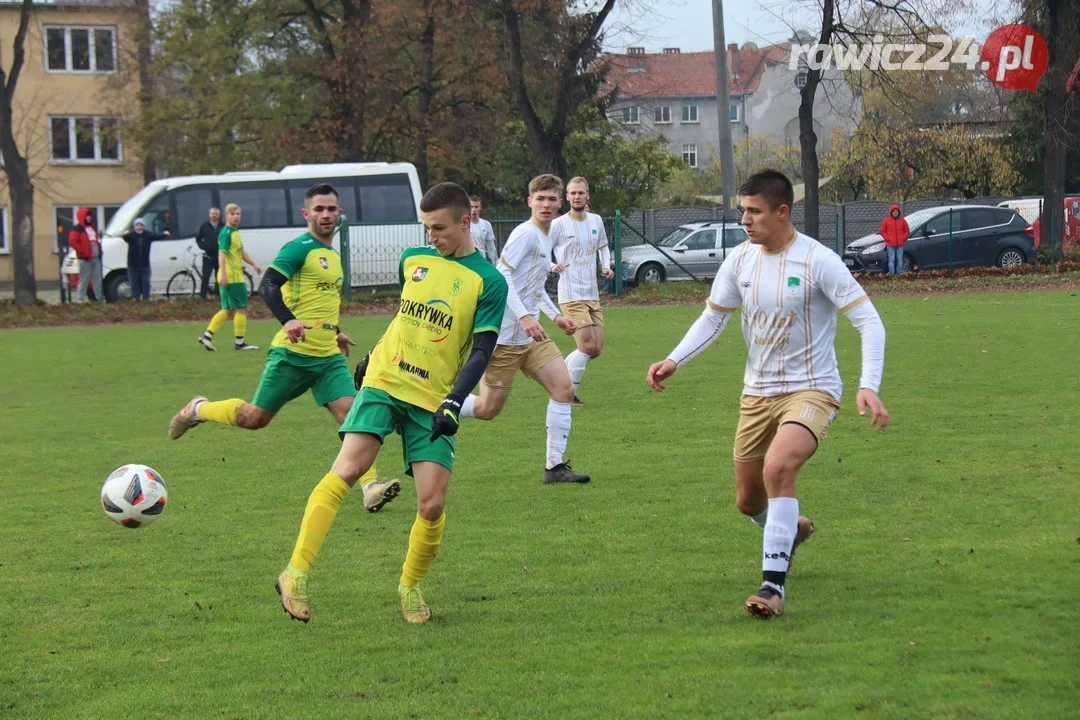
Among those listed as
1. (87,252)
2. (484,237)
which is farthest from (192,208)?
(484,237)

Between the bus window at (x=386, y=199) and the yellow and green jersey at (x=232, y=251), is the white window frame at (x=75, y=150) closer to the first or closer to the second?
the bus window at (x=386, y=199)

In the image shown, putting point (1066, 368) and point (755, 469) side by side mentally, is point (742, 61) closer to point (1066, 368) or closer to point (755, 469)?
point (1066, 368)

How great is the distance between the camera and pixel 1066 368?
44.3 ft

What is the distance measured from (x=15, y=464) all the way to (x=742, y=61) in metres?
88.3

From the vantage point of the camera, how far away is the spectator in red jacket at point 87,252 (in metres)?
27.4

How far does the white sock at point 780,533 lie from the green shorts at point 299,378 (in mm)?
3558

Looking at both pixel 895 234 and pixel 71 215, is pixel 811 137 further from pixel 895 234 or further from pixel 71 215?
→ pixel 71 215

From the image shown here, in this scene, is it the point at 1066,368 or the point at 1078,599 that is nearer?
the point at 1078,599

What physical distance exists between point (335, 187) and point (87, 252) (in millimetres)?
5668

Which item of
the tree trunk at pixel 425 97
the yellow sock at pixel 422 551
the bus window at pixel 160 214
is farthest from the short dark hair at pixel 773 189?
the tree trunk at pixel 425 97

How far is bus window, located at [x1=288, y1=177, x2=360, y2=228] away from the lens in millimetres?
29719

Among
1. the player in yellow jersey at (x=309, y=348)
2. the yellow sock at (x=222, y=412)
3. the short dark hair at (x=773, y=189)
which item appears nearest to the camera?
the short dark hair at (x=773, y=189)

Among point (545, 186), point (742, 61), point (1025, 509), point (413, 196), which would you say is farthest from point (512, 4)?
point (742, 61)

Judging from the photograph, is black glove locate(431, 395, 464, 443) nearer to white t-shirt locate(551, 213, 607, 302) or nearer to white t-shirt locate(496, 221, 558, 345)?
white t-shirt locate(496, 221, 558, 345)
